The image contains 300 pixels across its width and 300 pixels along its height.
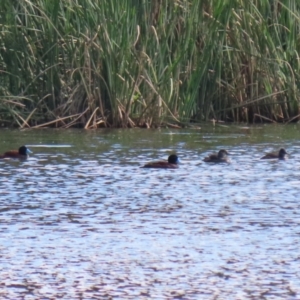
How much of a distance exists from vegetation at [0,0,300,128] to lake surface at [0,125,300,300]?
5.61 feet

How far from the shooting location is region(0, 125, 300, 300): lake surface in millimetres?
6258

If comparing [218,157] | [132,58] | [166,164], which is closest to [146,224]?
[166,164]

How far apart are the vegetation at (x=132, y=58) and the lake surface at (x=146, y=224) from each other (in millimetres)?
1711

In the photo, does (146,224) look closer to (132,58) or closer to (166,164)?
(166,164)

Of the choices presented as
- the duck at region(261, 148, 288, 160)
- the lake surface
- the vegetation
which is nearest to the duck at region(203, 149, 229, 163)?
the lake surface

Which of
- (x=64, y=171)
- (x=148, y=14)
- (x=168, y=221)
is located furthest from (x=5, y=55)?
(x=168, y=221)

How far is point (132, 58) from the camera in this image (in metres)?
14.7

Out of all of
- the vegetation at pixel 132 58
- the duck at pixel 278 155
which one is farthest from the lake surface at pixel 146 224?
the vegetation at pixel 132 58

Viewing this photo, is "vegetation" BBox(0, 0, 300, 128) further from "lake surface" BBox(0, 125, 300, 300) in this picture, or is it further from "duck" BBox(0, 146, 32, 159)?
"duck" BBox(0, 146, 32, 159)

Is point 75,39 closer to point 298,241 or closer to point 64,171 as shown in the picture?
point 64,171

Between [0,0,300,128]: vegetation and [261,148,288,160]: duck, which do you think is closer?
[261,148,288,160]: duck

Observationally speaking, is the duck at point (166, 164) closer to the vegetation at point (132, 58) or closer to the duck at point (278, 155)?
the duck at point (278, 155)

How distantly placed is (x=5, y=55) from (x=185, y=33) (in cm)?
235

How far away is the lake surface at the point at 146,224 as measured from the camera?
6258 mm
